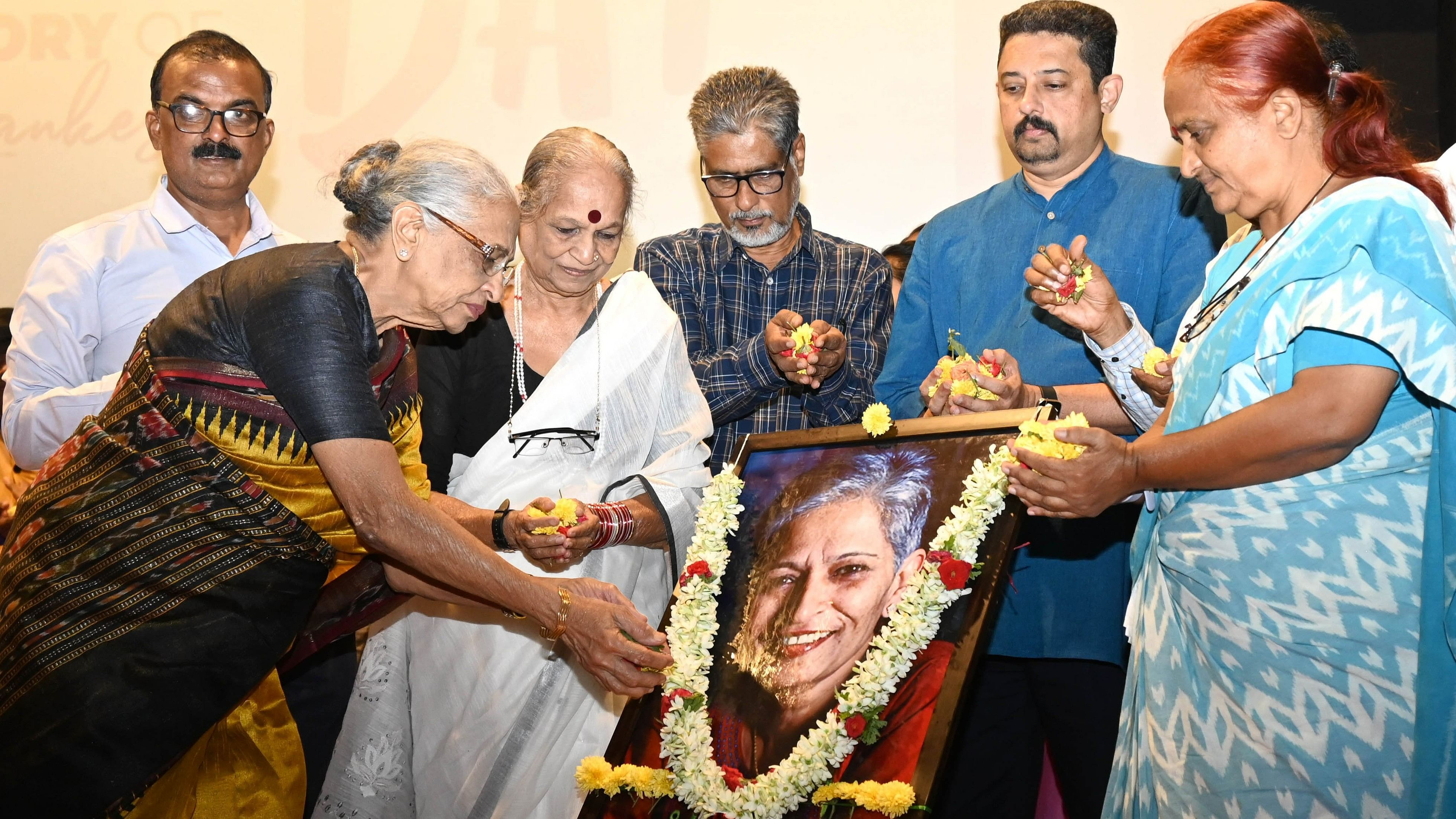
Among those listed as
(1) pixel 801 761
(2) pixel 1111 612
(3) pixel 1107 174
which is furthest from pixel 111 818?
(3) pixel 1107 174

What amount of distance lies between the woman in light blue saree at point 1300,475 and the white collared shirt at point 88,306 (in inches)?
100

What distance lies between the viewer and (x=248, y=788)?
8.50 feet

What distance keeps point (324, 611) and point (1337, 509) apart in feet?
7.36

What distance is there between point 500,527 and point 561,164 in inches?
39.3

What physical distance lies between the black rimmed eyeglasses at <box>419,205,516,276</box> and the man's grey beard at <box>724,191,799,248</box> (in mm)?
1014

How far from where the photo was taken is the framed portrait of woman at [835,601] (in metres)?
2.20

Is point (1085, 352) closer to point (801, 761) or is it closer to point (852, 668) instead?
point (852, 668)

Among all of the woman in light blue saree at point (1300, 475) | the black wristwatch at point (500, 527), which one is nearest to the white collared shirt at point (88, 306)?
the black wristwatch at point (500, 527)

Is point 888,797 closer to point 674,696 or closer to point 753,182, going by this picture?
point 674,696

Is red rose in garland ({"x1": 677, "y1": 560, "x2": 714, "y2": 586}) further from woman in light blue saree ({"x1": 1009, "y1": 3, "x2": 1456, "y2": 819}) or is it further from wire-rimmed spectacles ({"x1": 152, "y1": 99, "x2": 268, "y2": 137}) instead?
wire-rimmed spectacles ({"x1": 152, "y1": 99, "x2": 268, "y2": 137})

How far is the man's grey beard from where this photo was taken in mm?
3441

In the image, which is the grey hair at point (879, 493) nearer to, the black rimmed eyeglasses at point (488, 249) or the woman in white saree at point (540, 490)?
the woman in white saree at point (540, 490)

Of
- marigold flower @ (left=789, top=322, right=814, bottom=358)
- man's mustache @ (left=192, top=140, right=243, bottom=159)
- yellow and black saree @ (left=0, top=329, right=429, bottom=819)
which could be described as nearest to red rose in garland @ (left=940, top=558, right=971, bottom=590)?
marigold flower @ (left=789, top=322, right=814, bottom=358)

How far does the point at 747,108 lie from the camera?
3408 millimetres
